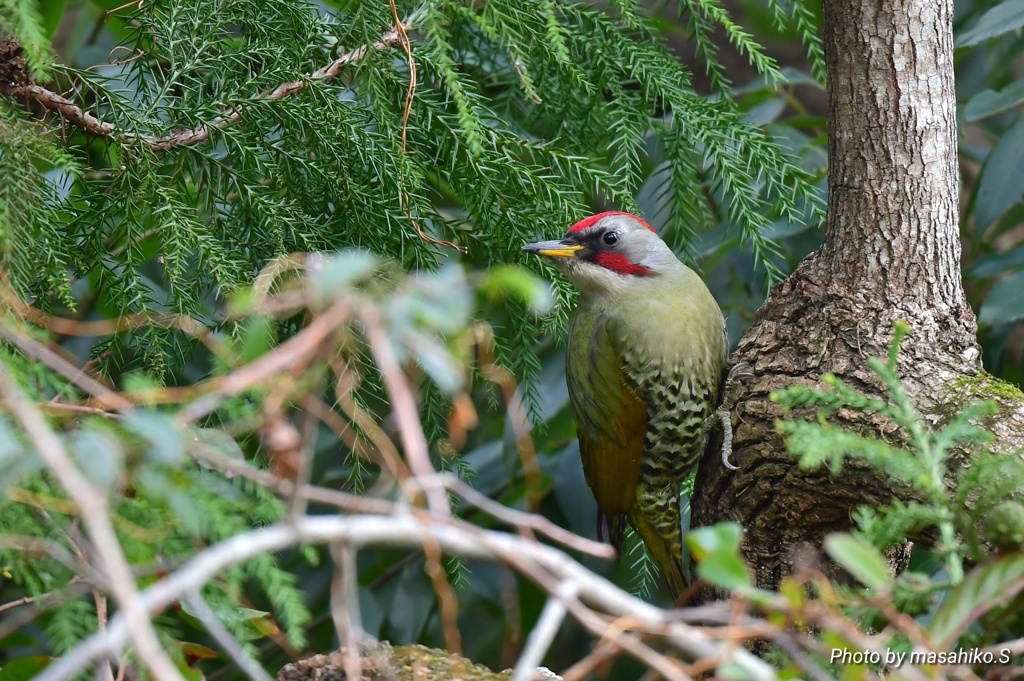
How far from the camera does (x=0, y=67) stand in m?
1.67

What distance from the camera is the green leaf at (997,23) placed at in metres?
2.64

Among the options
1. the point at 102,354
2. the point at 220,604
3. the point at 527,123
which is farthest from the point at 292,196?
the point at 220,604

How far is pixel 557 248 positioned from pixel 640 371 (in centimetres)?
50

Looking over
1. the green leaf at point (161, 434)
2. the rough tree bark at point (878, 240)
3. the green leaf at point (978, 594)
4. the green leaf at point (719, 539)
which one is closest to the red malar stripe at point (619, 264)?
the rough tree bark at point (878, 240)

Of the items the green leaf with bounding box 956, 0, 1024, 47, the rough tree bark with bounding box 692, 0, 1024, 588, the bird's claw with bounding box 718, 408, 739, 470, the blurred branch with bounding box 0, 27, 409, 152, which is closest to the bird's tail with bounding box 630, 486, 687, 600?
the bird's claw with bounding box 718, 408, 739, 470

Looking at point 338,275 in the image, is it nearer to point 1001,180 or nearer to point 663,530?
point 663,530

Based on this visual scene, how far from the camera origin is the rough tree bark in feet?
6.18

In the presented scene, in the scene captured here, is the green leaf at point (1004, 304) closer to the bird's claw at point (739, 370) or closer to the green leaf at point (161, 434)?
the bird's claw at point (739, 370)

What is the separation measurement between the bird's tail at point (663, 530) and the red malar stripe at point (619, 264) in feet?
1.98

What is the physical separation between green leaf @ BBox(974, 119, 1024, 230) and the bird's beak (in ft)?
4.20

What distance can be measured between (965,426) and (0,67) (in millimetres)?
1684

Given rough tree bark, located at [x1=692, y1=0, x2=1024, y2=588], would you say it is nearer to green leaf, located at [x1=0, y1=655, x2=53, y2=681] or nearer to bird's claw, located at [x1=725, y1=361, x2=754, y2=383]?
bird's claw, located at [x1=725, y1=361, x2=754, y2=383]

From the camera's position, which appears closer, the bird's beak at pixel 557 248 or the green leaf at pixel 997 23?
the bird's beak at pixel 557 248

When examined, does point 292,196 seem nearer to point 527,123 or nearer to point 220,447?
point 527,123
